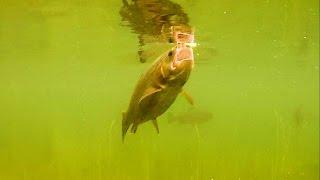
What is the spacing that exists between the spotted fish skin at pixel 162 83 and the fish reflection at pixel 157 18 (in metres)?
3.69

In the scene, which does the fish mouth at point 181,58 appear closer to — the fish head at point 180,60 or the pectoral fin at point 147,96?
the fish head at point 180,60

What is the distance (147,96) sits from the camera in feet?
27.1

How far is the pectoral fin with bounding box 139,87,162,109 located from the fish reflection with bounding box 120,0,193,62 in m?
3.91

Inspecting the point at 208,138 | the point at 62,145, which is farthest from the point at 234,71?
the point at 208,138

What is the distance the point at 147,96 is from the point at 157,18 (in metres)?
5.01

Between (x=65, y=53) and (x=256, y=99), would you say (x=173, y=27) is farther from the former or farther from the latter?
(x=256, y=99)

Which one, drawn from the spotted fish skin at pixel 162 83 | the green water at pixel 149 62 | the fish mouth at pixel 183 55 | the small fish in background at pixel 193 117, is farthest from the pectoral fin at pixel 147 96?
the small fish in background at pixel 193 117

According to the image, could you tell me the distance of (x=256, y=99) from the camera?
59.0 m

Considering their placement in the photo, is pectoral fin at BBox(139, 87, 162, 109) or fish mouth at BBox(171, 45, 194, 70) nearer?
fish mouth at BBox(171, 45, 194, 70)

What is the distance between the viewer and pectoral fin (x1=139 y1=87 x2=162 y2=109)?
815cm

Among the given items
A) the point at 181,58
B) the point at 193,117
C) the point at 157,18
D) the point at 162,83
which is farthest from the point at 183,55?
the point at 193,117

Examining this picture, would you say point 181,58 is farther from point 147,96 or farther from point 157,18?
point 157,18

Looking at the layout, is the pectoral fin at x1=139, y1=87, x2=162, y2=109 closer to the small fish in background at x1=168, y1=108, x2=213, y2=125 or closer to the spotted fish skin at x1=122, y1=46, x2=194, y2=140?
the spotted fish skin at x1=122, y1=46, x2=194, y2=140

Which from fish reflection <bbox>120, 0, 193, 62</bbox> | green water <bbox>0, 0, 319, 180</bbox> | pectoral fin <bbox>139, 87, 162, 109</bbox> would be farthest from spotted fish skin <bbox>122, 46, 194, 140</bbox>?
green water <bbox>0, 0, 319, 180</bbox>
